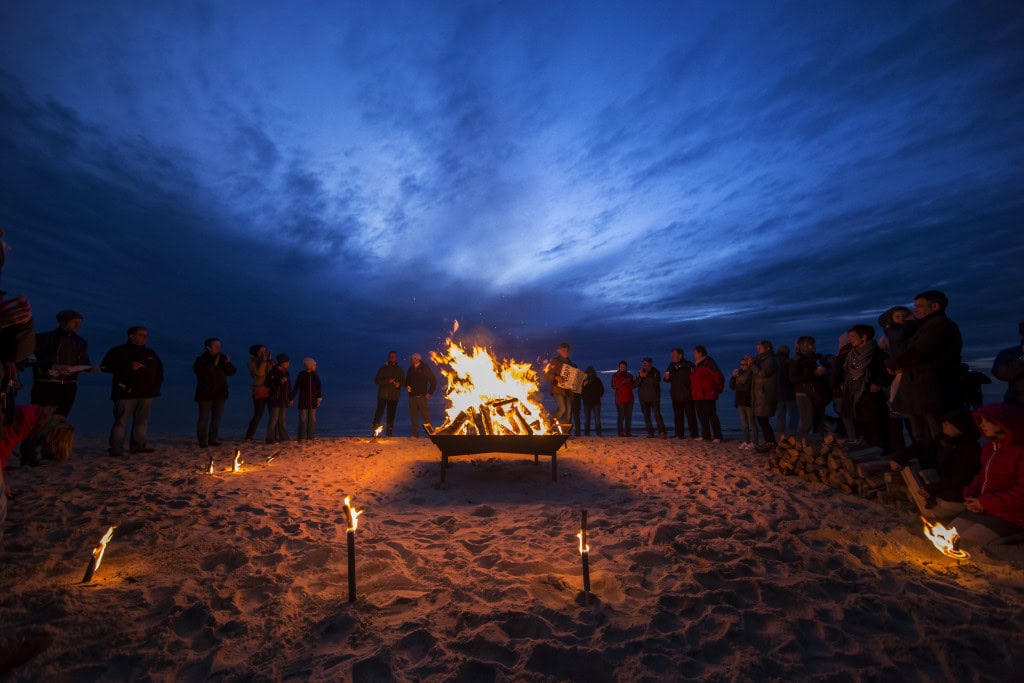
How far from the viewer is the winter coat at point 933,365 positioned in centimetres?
590

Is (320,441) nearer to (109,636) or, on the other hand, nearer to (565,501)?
(565,501)

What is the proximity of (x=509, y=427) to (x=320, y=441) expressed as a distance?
6.35 m

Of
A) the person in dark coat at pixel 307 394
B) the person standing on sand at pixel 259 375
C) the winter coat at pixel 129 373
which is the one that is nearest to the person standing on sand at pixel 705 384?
the person in dark coat at pixel 307 394

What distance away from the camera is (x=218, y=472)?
7.82 m

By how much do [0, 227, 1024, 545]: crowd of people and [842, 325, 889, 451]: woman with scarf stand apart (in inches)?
0.7

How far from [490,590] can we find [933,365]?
21.0ft

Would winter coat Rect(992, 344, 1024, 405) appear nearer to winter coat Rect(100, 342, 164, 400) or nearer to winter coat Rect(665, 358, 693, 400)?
Result: winter coat Rect(665, 358, 693, 400)

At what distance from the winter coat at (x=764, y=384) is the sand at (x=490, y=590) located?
3.29 meters

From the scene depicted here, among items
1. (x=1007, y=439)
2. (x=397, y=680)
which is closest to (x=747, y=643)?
(x=397, y=680)

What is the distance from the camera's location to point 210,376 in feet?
33.6

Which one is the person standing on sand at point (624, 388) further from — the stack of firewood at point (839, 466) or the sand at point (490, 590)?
the sand at point (490, 590)

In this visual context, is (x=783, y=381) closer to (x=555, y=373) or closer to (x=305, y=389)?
(x=555, y=373)

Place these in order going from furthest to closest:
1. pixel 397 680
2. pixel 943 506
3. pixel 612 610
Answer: pixel 943 506
pixel 612 610
pixel 397 680

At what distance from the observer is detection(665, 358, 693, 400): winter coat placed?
11.9 metres
